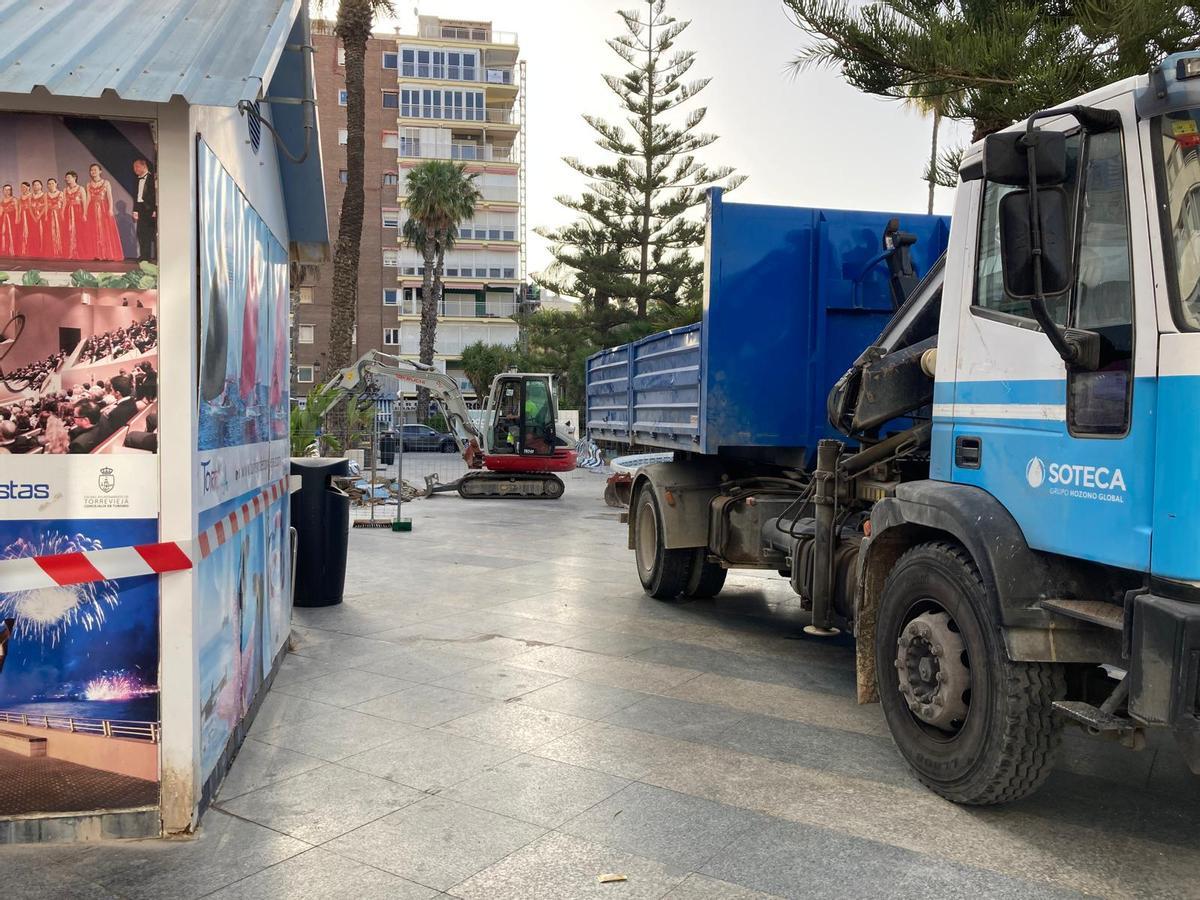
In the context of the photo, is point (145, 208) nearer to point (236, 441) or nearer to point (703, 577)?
point (236, 441)

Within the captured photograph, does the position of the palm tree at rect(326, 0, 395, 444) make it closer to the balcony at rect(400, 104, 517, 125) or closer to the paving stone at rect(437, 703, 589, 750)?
the paving stone at rect(437, 703, 589, 750)

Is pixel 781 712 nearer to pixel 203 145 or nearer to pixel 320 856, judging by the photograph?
pixel 320 856

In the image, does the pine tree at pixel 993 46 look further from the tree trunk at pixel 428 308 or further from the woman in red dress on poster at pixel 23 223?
the tree trunk at pixel 428 308

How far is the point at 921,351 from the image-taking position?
545 cm

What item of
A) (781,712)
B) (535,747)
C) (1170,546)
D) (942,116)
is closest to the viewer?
(1170,546)

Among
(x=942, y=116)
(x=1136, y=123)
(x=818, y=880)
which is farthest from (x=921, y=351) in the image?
(x=942, y=116)

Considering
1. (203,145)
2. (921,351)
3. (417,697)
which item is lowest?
(417,697)

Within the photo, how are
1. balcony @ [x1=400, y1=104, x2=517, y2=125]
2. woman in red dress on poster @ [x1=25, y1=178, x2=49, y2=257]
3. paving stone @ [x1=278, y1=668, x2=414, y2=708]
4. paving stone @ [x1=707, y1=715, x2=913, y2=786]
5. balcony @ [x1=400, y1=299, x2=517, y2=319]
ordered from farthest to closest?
balcony @ [x1=400, y1=104, x2=517, y2=125], balcony @ [x1=400, y1=299, x2=517, y2=319], paving stone @ [x1=278, y1=668, x2=414, y2=708], paving stone @ [x1=707, y1=715, x2=913, y2=786], woman in red dress on poster @ [x1=25, y1=178, x2=49, y2=257]

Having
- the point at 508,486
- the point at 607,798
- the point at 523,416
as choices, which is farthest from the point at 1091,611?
the point at 523,416

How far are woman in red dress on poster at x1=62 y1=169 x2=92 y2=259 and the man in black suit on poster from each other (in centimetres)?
19

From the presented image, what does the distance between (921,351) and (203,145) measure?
367cm

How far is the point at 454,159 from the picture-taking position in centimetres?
5822

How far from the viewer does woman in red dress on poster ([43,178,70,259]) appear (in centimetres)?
393

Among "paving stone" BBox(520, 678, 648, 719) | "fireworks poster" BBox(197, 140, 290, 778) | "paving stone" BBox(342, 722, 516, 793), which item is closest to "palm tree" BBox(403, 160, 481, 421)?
"fireworks poster" BBox(197, 140, 290, 778)
